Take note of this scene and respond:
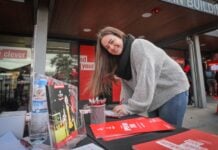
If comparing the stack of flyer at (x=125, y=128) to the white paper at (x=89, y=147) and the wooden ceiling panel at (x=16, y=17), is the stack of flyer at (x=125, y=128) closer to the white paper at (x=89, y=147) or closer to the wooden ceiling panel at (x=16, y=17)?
the white paper at (x=89, y=147)

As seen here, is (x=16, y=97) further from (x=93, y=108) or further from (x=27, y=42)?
(x=93, y=108)

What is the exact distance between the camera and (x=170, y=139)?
28.4 inches

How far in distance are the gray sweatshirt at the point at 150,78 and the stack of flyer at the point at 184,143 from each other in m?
0.35

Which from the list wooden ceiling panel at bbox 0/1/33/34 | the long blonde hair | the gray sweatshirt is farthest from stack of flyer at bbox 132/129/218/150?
wooden ceiling panel at bbox 0/1/33/34

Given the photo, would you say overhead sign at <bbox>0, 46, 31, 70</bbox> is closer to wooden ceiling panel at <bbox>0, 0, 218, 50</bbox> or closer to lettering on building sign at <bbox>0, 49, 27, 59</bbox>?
lettering on building sign at <bbox>0, 49, 27, 59</bbox>

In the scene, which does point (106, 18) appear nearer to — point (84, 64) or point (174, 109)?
point (84, 64)

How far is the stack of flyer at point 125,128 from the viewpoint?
0.80 m

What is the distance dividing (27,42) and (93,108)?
5007 millimetres

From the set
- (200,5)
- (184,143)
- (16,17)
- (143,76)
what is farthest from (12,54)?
(184,143)

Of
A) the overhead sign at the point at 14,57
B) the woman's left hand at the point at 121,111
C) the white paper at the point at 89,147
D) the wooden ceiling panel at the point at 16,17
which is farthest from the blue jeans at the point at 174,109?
the overhead sign at the point at 14,57

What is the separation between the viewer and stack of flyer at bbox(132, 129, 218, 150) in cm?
63

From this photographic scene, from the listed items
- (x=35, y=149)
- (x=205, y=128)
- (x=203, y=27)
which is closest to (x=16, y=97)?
(x=205, y=128)

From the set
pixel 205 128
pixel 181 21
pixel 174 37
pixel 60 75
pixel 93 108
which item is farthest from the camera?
pixel 174 37

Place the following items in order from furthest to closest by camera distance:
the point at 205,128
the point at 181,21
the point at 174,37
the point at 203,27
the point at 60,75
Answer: the point at 174,37 < the point at 60,75 < the point at 203,27 < the point at 181,21 < the point at 205,128
